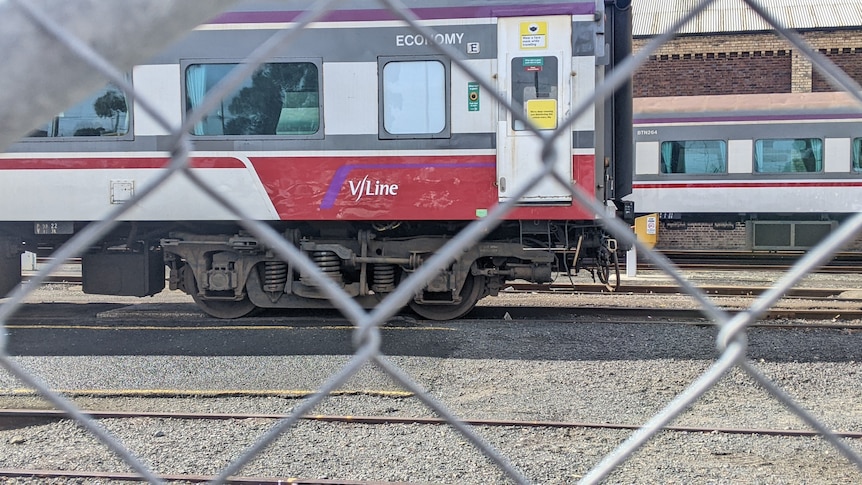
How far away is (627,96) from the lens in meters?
7.82

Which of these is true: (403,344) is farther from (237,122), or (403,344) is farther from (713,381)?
(713,381)

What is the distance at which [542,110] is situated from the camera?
6.87 metres

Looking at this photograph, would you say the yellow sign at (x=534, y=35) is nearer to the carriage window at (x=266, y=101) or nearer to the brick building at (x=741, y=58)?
the carriage window at (x=266, y=101)

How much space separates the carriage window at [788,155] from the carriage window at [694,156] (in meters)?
0.73

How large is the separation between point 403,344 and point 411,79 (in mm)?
2643

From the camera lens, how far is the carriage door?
6855mm

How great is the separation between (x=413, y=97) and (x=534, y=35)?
52.5 inches

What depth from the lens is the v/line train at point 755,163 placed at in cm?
1499

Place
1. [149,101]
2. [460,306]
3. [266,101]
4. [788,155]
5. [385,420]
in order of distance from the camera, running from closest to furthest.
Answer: [149,101]
[385,420]
[266,101]
[460,306]
[788,155]

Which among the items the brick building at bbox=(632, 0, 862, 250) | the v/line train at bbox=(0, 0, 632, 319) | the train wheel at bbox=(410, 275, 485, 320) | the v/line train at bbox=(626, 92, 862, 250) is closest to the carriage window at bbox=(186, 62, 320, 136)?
the v/line train at bbox=(0, 0, 632, 319)

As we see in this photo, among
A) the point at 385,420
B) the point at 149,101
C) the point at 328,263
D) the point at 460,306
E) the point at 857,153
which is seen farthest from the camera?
the point at 857,153

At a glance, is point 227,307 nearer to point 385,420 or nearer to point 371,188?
point 371,188

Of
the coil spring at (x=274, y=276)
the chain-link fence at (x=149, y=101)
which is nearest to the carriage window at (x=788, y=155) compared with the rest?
the coil spring at (x=274, y=276)

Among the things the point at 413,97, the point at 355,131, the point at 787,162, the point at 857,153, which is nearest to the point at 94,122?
the point at 355,131
